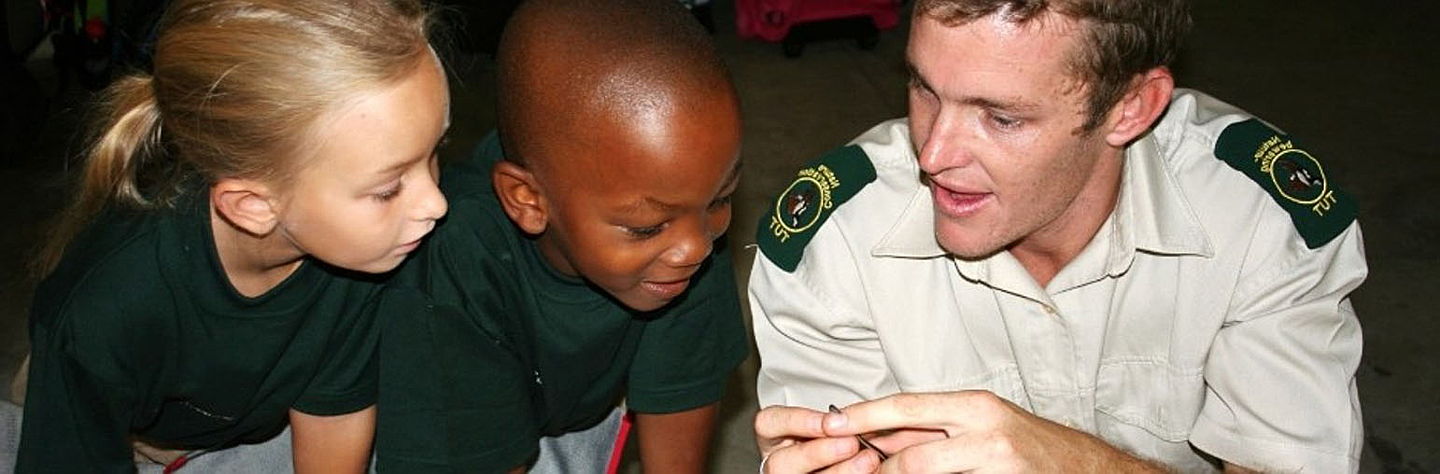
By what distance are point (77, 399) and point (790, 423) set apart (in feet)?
2.63

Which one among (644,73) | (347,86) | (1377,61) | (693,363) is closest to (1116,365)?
(693,363)

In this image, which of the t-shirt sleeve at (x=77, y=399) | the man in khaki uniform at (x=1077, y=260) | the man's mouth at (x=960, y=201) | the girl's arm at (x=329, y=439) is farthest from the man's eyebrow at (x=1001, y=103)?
the t-shirt sleeve at (x=77, y=399)

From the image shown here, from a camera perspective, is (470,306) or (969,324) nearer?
(470,306)

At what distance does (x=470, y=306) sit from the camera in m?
1.76

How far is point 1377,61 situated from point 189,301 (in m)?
3.99

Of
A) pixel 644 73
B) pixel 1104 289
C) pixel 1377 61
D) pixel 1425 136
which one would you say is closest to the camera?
pixel 644 73

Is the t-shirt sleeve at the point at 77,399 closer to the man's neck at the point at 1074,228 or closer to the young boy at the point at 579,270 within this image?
the young boy at the point at 579,270

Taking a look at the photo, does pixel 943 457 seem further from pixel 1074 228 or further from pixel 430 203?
pixel 430 203

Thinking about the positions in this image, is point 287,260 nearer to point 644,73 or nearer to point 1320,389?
point 644,73

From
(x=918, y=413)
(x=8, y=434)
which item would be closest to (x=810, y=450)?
(x=918, y=413)

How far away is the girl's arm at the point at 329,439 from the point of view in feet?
6.20

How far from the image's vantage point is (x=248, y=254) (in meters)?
1.70

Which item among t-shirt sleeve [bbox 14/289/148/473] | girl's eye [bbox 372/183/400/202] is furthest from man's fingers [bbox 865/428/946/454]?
t-shirt sleeve [bbox 14/289/148/473]

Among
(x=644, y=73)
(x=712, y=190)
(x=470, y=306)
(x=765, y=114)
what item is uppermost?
(x=644, y=73)
